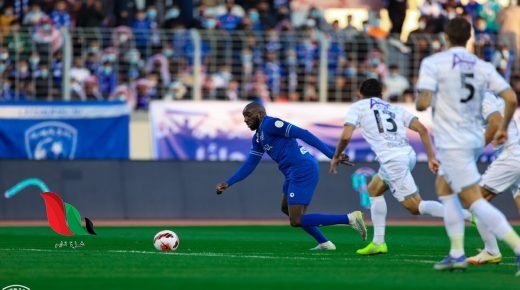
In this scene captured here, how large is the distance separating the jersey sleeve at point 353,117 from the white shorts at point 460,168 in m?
3.29

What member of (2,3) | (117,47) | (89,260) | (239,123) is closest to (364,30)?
(239,123)

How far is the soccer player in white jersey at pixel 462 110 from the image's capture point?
11.9 m

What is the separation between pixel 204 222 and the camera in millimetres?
25062

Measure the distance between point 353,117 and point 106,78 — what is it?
45.4 ft

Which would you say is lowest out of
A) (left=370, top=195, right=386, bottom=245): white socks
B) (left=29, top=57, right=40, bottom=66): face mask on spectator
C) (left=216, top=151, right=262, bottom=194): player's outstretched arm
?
(left=370, top=195, right=386, bottom=245): white socks

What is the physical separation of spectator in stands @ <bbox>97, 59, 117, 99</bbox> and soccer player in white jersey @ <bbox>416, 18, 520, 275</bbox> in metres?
16.7

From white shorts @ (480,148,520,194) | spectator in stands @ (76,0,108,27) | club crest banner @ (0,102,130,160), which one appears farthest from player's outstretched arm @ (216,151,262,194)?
spectator in stands @ (76,0,108,27)

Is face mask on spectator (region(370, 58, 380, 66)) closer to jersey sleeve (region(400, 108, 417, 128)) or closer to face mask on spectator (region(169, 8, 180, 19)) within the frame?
face mask on spectator (region(169, 8, 180, 19))

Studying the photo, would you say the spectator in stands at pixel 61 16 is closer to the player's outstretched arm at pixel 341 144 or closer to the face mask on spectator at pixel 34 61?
the face mask on spectator at pixel 34 61

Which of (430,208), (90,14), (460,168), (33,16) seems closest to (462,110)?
(460,168)

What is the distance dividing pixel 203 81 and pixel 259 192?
12.4 feet

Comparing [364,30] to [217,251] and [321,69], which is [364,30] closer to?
[321,69]

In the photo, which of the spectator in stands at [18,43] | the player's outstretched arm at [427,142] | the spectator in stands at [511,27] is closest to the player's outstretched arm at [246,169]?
the player's outstretched arm at [427,142]

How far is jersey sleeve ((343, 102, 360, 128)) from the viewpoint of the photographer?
15.2 m
